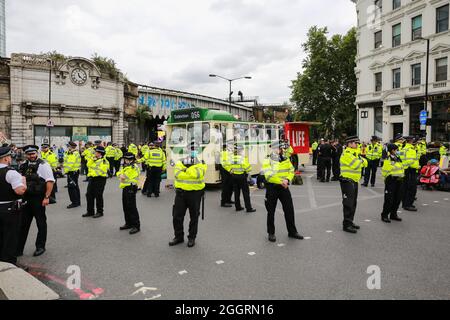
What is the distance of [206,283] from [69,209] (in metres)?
6.46

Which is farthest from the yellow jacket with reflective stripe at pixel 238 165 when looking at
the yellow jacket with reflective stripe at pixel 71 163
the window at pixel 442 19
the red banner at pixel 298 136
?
the window at pixel 442 19

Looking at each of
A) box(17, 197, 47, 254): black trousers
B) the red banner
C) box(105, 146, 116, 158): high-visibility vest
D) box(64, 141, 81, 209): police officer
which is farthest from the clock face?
box(17, 197, 47, 254): black trousers

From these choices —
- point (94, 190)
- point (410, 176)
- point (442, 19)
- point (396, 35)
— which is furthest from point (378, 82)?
point (94, 190)

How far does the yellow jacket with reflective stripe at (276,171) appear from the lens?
623cm

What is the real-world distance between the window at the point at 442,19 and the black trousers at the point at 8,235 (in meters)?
27.4

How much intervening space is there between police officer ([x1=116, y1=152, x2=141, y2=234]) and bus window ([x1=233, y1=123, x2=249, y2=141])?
6226mm

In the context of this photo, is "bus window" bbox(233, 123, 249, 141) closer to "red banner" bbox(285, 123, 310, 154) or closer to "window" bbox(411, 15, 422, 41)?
"red banner" bbox(285, 123, 310, 154)

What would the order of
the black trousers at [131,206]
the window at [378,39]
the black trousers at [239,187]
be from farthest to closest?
the window at [378,39] → the black trousers at [239,187] → the black trousers at [131,206]

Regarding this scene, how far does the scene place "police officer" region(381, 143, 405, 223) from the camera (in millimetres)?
7348

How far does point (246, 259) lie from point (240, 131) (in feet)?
27.7

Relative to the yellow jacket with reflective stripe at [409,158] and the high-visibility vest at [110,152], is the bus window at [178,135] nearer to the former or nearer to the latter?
the high-visibility vest at [110,152]

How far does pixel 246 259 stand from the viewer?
516cm
